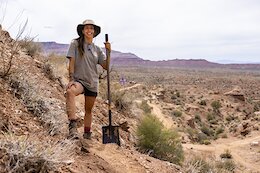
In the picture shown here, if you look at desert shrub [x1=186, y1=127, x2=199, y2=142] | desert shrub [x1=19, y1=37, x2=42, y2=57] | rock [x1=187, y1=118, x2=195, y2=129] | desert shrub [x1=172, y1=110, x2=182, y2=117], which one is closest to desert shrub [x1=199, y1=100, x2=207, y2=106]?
desert shrub [x1=172, y1=110, x2=182, y2=117]

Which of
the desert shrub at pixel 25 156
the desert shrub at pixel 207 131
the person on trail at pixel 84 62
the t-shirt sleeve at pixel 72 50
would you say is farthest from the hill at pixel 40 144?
the desert shrub at pixel 207 131

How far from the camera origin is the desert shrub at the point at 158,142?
885cm

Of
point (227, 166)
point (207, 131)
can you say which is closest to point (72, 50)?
point (227, 166)

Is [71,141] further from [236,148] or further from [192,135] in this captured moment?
[192,135]

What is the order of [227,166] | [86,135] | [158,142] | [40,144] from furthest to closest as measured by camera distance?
[227,166] → [158,142] → [86,135] → [40,144]

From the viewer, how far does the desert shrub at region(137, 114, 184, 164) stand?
8.85 m

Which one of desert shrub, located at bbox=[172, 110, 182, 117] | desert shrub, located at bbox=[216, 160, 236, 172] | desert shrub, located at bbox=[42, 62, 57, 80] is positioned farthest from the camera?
desert shrub, located at bbox=[172, 110, 182, 117]

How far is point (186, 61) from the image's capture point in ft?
494

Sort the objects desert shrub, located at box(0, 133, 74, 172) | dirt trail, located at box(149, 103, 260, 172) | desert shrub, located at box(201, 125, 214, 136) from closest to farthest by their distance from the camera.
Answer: desert shrub, located at box(0, 133, 74, 172)
dirt trail, located at box(149, 103, 260, 172)
desert shrub, located at box(201, 125, 214, 136)

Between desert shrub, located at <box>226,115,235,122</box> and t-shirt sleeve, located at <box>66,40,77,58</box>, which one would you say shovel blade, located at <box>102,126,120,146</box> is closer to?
t-shirt sleeve, located at <box>66,40,77,58</box>

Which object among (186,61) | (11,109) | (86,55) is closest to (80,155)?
(11,109)

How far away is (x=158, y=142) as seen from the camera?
9.11 m

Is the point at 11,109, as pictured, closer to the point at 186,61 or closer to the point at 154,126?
the point at 154,126

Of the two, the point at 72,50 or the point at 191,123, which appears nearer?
the point at 72,50
